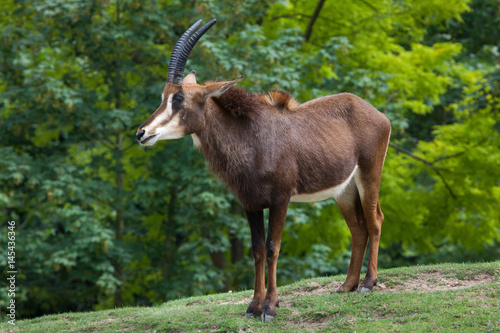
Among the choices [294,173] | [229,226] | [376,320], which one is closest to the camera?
[376,320]

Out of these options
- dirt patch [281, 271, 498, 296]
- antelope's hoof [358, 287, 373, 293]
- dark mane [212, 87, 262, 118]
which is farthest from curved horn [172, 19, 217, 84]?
dirt patch [281, 271, 498, 296]

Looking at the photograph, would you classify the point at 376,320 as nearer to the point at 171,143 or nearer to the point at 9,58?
the point at 171,143

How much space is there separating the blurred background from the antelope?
4295mm

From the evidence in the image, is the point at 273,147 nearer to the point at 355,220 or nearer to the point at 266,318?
the point at 355,220

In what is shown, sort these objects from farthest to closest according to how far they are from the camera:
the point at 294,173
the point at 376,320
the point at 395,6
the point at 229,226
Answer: the point at 395,6, the point at 229,226, the point at 294,173, the point at 376,320

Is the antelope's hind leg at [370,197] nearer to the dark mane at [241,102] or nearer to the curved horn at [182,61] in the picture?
the dark mane at [241,102]

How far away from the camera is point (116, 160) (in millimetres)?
14211

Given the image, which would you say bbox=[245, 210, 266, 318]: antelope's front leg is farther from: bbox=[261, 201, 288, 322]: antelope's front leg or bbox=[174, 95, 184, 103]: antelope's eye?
bbox=[174, 95, 184, 103]: antelope's eye

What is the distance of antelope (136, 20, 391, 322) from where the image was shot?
6758mm

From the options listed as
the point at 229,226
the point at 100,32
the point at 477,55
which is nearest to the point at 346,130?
the point at 229,226

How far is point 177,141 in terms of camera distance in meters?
13.2

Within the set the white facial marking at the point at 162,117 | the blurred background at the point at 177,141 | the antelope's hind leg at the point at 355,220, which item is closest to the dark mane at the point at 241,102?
the white facial marking at the point at 162,117

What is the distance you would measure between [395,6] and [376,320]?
35.5ft

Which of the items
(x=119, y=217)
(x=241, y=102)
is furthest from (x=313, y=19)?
(x=241, y=102)
